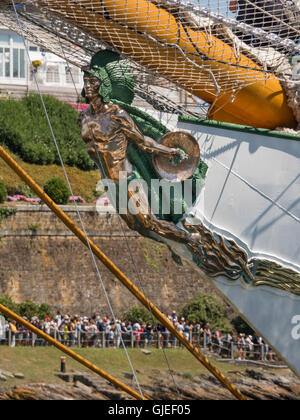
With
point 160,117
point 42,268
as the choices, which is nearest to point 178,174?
point 160,117

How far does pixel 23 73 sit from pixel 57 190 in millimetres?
10224

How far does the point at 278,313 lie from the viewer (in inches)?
441

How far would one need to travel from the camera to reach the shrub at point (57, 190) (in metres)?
36.2

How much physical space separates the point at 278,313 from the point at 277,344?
11.8 inches

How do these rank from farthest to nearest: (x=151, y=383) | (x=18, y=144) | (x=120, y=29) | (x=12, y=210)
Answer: (x=18, y=144) < (x=12, y=210) < (x=151, y=383) < (x=120, y=29)

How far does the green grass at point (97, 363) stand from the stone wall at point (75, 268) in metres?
6.63

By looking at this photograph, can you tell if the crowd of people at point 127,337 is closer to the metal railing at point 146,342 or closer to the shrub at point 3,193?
the metal railing at point 146,342

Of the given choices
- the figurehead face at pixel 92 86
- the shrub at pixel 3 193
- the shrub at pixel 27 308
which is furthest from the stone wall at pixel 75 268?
the figurehead face at pixel 92 86

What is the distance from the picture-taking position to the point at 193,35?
1112cm

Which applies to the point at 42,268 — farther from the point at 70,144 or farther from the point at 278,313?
the point at 278,313

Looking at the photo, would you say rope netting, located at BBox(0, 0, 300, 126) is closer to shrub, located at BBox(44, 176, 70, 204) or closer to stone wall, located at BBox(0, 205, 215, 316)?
stone wall, located at BBox(0, 205, 215, 316)

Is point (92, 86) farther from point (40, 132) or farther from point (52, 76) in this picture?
point (52, 76)

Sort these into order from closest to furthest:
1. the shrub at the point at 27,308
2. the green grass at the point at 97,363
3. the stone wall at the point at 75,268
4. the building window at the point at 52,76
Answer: the green grass at the point at 97,363, the shrub at the point at 27,308, the stone wall at the point at 75,268, the building window at the point at 52,76

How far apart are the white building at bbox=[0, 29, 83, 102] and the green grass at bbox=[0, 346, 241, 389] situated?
58.5 ft
